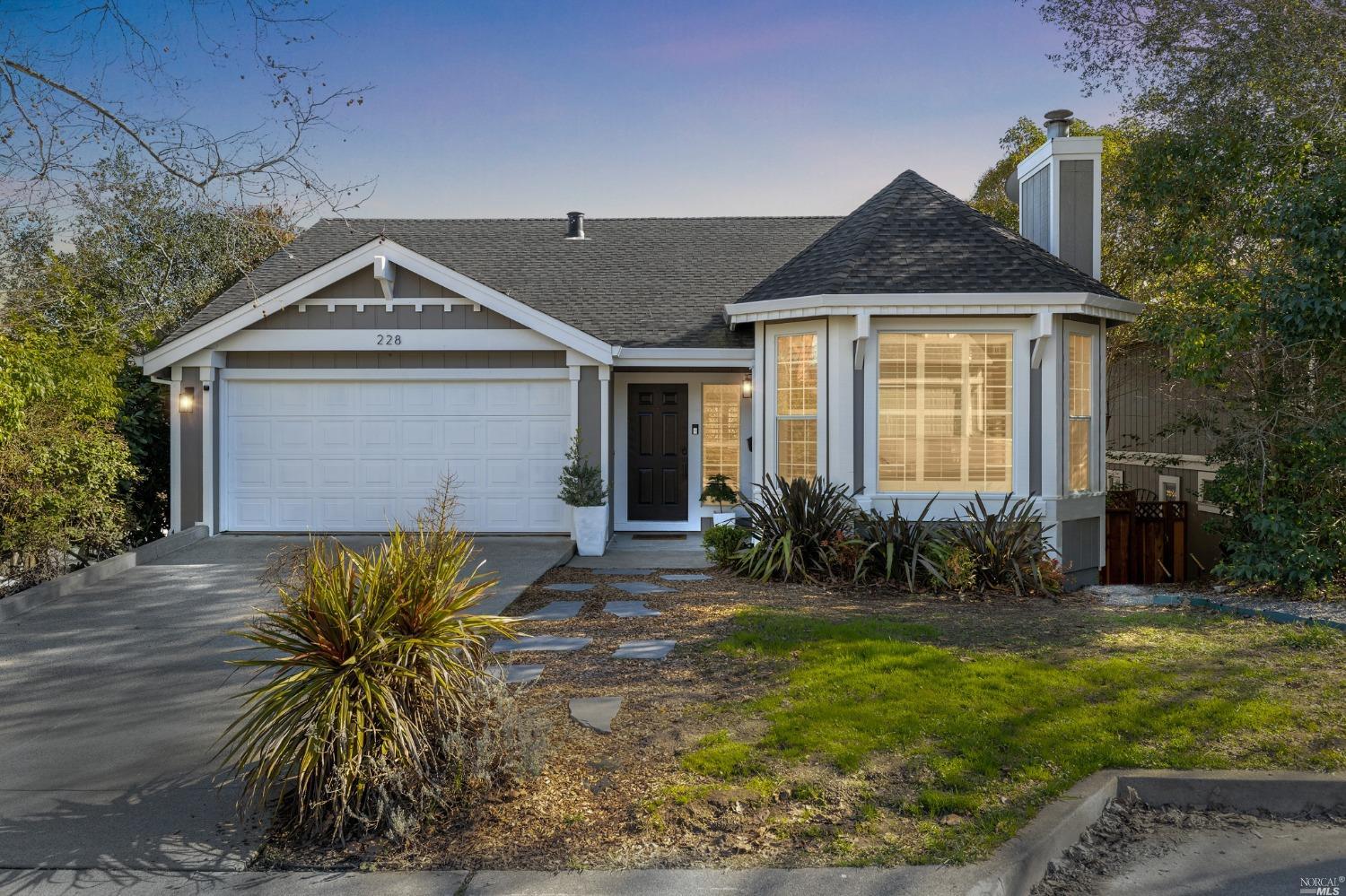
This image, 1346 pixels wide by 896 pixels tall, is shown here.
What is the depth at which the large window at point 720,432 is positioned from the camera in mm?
12539

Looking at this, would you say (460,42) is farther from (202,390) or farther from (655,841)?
(655,841)

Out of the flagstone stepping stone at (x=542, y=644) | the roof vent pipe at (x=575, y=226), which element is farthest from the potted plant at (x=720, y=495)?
the flagstone stepping stone at (x=542, y=644)

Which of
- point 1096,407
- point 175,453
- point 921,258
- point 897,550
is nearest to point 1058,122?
point 921,258

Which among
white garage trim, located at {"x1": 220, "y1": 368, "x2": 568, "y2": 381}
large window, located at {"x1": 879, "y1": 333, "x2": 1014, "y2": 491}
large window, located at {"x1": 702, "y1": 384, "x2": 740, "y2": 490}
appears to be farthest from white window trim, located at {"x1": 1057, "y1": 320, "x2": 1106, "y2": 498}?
white garage trim, located at {"x1": 220, "y1": 368, "x2": 568, "y2": 381}

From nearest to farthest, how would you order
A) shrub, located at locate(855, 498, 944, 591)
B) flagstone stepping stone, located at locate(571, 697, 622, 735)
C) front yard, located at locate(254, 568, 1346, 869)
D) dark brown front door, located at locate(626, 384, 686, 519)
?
front yard, located at locate(254, 568, 1346, 869), flagstone stepping stone, located at locate(571, 697, 622, 735), shrub, located at locate(855, 498, 944, 591), dark brown front door, located at locate(626, 384, 686, 519)

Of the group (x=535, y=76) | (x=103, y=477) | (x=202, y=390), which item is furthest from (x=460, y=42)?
(x=103, y=477)

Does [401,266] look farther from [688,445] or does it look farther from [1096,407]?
[1096,407]

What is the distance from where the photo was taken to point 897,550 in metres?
8.80

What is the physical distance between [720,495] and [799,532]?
119 inches

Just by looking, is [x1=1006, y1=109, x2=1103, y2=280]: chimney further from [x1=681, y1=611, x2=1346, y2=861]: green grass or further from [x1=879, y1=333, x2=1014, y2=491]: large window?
[x1=681, y1=611, x2=1346, y2=861]: green grass

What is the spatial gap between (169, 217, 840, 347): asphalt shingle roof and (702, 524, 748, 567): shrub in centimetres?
267

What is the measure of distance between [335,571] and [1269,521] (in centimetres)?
805

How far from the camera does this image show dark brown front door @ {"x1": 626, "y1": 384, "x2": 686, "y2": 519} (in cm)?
1253

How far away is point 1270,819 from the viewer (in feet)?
12.6
